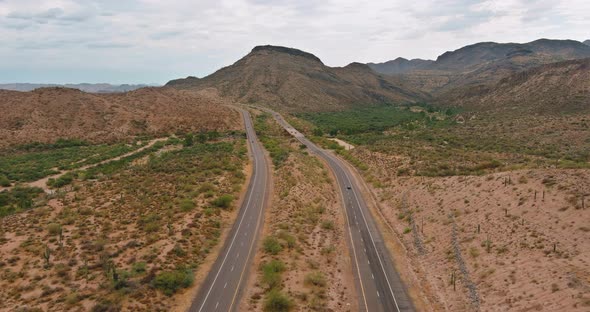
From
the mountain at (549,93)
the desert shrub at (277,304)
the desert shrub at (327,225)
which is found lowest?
the desert shrub at (277,304)

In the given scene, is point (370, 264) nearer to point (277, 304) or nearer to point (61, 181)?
point (277, 304)

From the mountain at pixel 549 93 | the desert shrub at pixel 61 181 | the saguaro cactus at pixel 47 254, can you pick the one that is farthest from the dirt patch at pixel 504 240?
the mountain at pixel 549 93

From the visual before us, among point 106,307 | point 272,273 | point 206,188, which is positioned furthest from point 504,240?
point 206,188

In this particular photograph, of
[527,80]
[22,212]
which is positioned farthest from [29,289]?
[527,80]

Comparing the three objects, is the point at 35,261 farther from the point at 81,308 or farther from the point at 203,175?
the point at 203,175

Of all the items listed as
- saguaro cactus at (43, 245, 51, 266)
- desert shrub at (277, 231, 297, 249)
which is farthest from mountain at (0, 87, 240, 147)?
desert shrub at (277, 231, 297, 249)

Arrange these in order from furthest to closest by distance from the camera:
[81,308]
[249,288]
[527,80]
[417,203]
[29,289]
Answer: [527,80]
[417,203]
[249,288]
[29,289]
[81,308]

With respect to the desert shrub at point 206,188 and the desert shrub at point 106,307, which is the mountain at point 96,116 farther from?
the desert shrub at point 106,307
